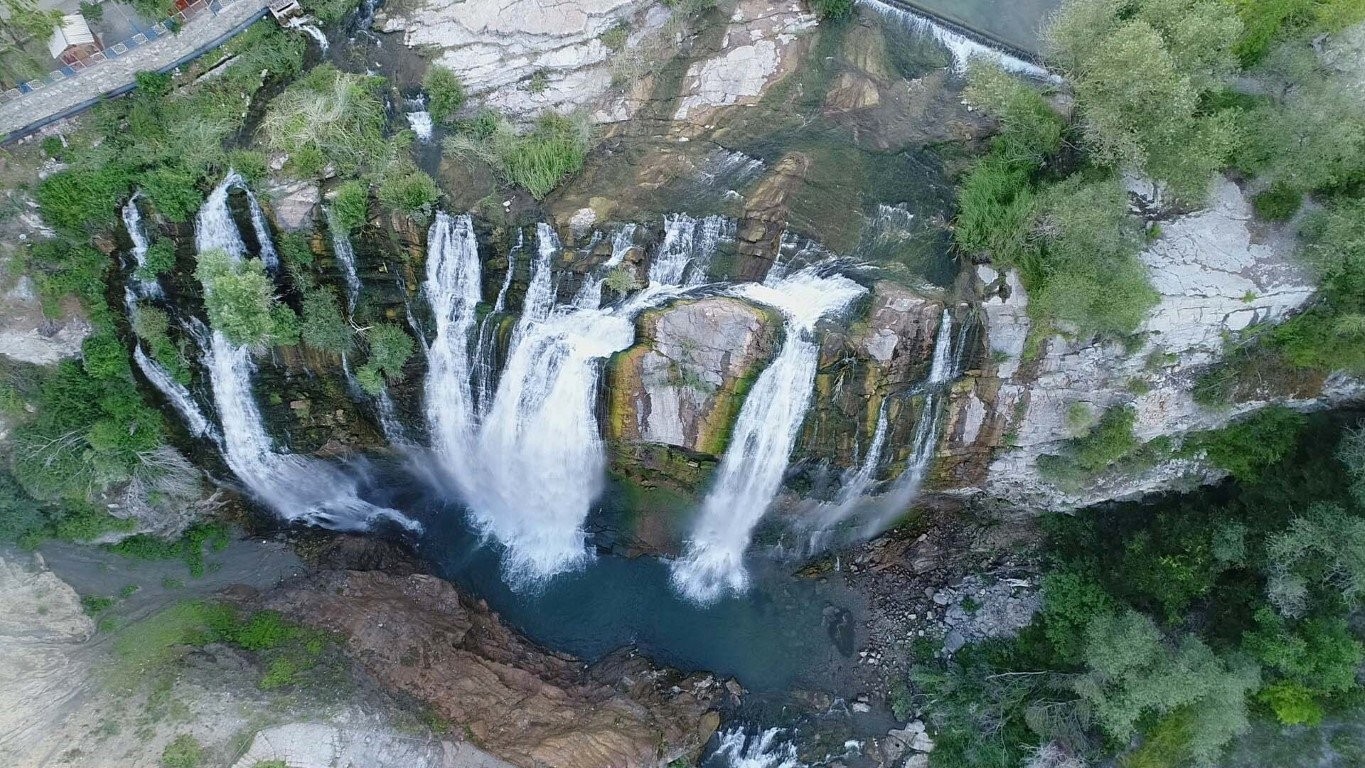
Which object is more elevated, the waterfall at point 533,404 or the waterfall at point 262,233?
the waterfall at point 262,233

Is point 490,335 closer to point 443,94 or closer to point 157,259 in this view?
point 443,94

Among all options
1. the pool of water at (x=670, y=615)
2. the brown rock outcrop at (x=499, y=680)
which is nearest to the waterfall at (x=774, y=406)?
the pool of water at (x=670, y=615)

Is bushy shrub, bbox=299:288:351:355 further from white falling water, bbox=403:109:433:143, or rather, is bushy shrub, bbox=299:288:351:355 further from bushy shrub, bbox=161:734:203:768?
bushy shrub, bbox=161:734:203:768

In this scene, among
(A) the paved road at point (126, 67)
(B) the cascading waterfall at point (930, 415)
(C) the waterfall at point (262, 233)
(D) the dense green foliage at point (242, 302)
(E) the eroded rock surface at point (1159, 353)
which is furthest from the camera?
(C) the waterfall at point (262, 233)

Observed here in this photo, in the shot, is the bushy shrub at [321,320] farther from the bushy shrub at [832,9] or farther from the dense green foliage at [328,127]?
the bushy shrub at [832,9]

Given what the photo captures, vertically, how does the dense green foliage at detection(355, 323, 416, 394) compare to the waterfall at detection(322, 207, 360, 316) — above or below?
below

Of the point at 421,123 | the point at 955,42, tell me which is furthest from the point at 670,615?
the point at 955,42

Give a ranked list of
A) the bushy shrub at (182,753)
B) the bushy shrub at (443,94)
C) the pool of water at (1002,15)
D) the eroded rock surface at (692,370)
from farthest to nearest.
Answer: the pool of water at (1002,15)
the bushy shrub at (443,94)
the eroded rock surface at (692,370)
the bushy shrub at (182,753)

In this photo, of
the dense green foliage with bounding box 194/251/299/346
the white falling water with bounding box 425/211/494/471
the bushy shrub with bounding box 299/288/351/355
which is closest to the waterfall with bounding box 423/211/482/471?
the white falling water with bounding box 425/211/494/471
